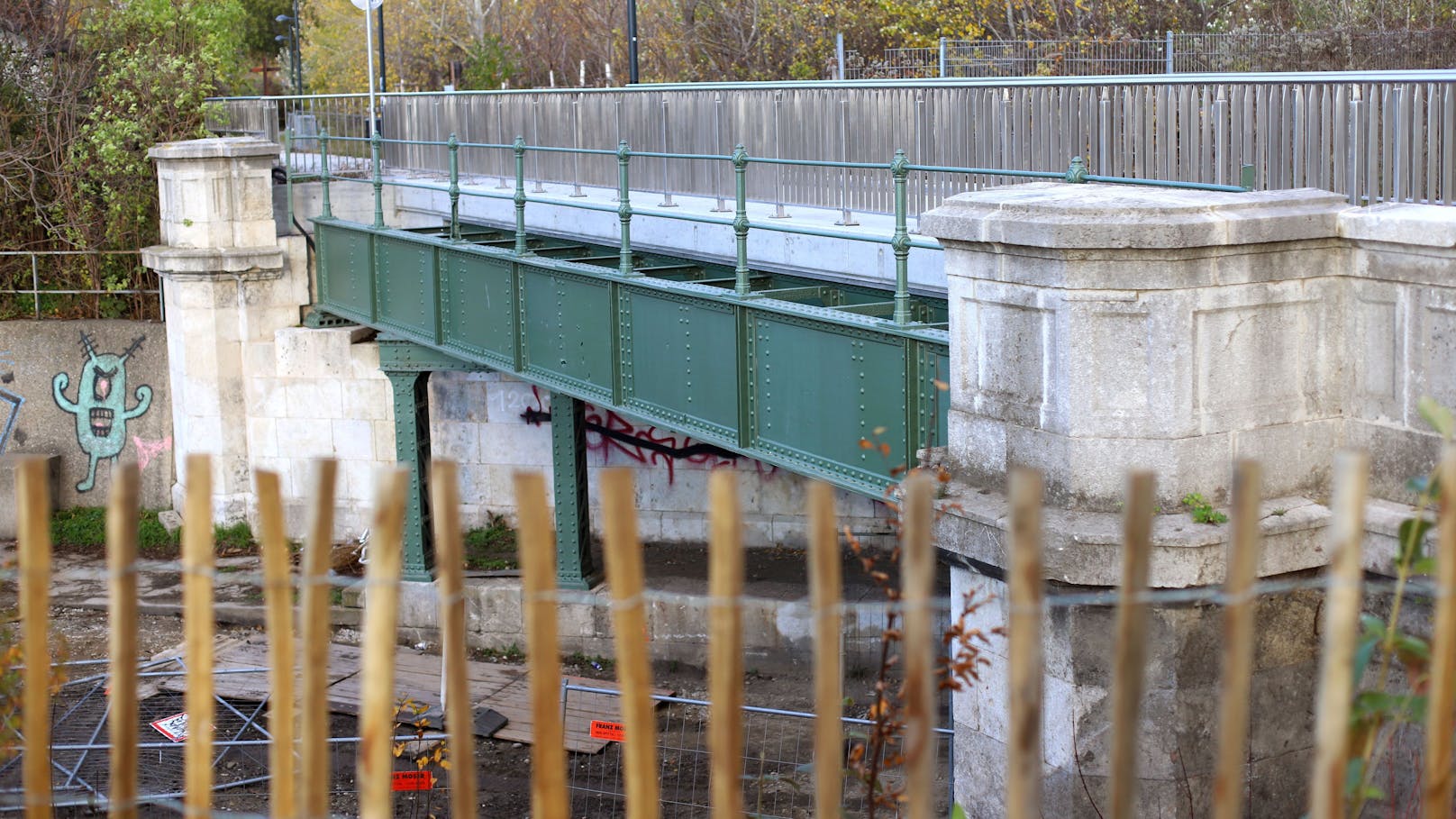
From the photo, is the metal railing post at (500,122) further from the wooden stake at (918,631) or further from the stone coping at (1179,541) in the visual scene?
the wooden stake at (918,631)

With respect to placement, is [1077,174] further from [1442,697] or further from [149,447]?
[149,447]

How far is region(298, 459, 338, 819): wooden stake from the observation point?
3963 millimetres

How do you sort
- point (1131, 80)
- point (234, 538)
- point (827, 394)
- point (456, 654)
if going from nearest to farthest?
point (456, 654)
point (1131, 80)
point (827, 394)
point (234, 538)

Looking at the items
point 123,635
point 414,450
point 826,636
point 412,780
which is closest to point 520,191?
point 412,780

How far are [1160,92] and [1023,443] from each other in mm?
4210

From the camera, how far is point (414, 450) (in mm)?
21062

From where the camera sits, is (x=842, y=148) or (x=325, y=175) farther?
(x=325, y=175)

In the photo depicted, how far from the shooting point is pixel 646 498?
21.7 metres

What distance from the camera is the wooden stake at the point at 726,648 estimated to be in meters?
3.82

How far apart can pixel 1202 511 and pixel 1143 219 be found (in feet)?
4.47

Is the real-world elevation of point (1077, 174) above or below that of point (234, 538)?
above

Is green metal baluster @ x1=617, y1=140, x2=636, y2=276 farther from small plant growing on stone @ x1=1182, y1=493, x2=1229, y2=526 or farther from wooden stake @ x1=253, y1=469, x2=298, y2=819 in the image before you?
wooden stake @ x1=253, y1=469, x2=298, y2=819


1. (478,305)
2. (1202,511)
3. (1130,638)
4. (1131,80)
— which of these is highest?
(1131,80)

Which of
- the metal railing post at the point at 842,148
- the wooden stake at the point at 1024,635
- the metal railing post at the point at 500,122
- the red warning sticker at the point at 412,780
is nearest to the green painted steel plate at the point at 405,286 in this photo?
the metal railing post at the point at 500,122
